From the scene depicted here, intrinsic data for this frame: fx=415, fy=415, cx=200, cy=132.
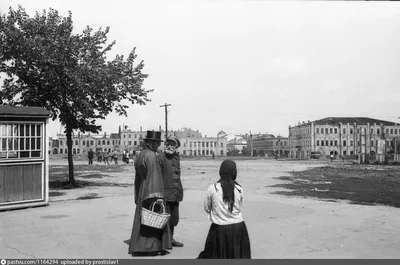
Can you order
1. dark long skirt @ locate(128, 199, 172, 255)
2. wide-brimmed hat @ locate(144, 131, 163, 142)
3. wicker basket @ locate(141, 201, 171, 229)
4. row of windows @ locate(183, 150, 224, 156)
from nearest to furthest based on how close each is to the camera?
wicker basket @ locate(141, 201, 171, 229) → dark long skirt @ locate(128, 199, 172, 255) → wide-brimmed hat @ locate(144, 131, 163, 142) → row of windows @ locate(183, 150, 224, 156)

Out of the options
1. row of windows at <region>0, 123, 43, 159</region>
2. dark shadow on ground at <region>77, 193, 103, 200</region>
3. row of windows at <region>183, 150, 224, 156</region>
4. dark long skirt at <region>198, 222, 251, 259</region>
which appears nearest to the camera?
dark long skirt at <region>198, 222, 251, 259</region>

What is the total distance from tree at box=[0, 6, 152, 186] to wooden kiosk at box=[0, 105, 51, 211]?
A: 478cm

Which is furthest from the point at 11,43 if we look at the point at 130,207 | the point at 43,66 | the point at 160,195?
the point at 160,195

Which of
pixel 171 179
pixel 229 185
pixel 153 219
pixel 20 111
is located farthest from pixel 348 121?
pixel 229 185

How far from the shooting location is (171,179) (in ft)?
23.8

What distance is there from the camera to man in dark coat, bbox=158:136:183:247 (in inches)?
283

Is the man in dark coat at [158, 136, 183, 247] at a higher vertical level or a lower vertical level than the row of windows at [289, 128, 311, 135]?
lower

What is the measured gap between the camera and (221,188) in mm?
5230

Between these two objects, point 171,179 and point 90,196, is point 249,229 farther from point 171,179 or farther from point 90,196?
point 90,196

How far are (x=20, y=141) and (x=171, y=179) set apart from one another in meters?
6.92

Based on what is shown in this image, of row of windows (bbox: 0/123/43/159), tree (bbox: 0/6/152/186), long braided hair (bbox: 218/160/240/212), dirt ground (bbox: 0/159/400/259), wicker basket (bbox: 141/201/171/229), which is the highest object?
tree (bbox: 0/6/152/186)

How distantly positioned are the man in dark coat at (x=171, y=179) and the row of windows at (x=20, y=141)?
21.9ft

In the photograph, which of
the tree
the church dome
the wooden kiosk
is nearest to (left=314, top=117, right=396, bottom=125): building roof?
the church dome

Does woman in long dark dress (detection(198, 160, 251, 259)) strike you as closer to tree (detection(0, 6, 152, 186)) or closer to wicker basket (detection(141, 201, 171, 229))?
wicker basket (detection(141, 201, 171, 229))
